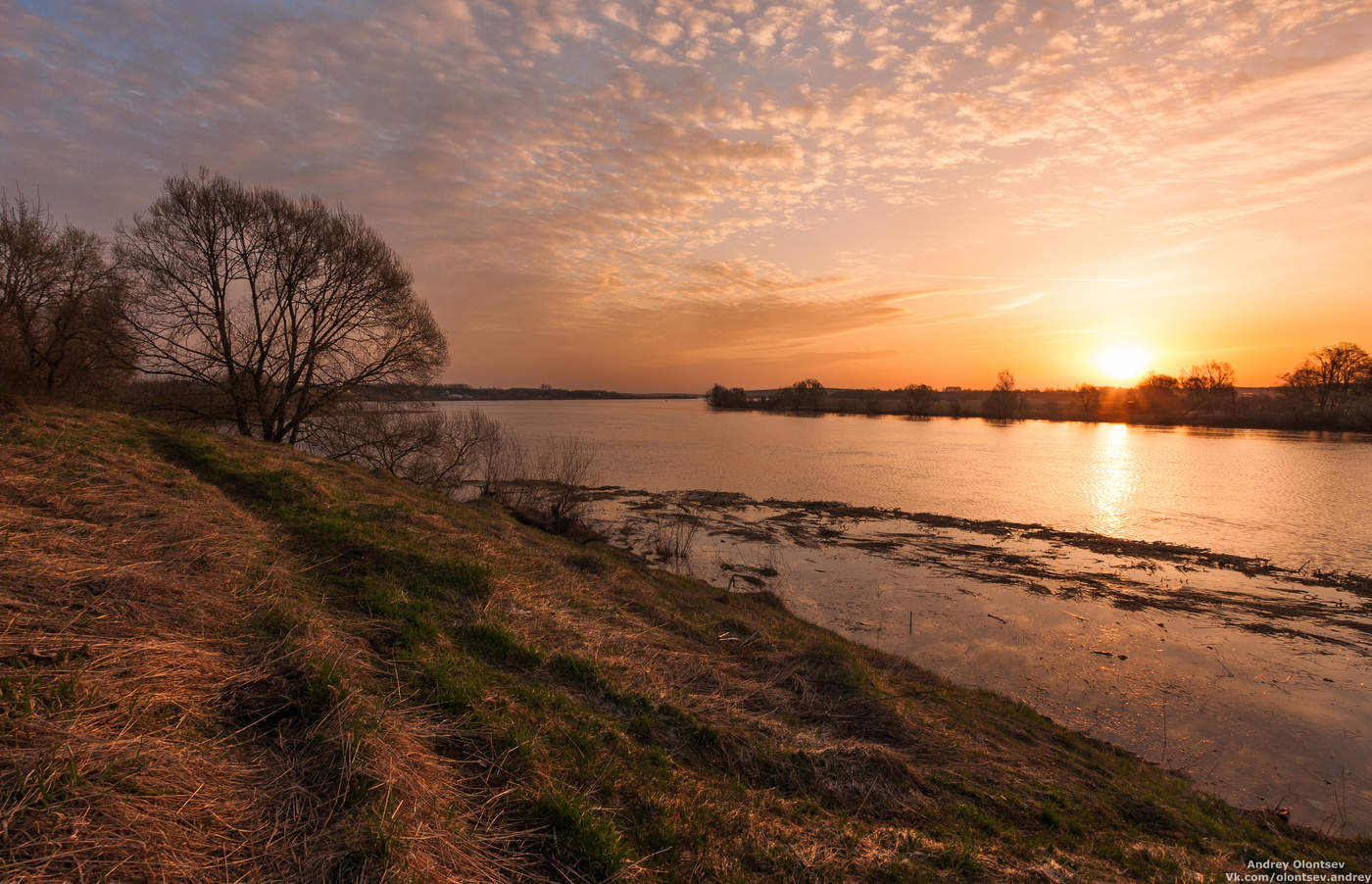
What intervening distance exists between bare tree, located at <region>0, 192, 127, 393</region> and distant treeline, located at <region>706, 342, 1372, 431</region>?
94574 millimetres

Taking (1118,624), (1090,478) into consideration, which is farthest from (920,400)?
(1118,624)

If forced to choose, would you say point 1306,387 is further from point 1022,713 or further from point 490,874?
point 490,874

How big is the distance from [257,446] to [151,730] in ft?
46.0

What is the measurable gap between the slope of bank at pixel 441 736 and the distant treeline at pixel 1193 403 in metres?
80.9

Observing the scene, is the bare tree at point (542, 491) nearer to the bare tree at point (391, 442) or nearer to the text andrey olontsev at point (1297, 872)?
the bare tree at point (391, 442)

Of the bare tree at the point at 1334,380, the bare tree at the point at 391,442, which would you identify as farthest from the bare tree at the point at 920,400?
the bare tree at the point at 391,442

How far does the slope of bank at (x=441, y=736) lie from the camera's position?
109 inches

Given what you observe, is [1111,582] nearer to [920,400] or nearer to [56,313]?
[56,313]

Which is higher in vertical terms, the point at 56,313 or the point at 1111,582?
the point at 56,313

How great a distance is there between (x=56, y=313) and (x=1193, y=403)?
11164cm

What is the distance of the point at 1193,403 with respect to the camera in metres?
79.8

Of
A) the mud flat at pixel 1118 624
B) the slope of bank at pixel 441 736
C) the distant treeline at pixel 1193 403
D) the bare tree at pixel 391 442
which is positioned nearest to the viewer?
the slope of bank at pixel 441 736

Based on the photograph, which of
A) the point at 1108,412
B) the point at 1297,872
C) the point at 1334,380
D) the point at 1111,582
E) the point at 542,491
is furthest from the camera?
the point at 1108,412

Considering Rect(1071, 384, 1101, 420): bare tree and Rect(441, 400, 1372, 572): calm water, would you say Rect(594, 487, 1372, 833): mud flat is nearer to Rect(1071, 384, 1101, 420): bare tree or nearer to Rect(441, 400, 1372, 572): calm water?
Rect(441, 400, 1372, 572): calm water
